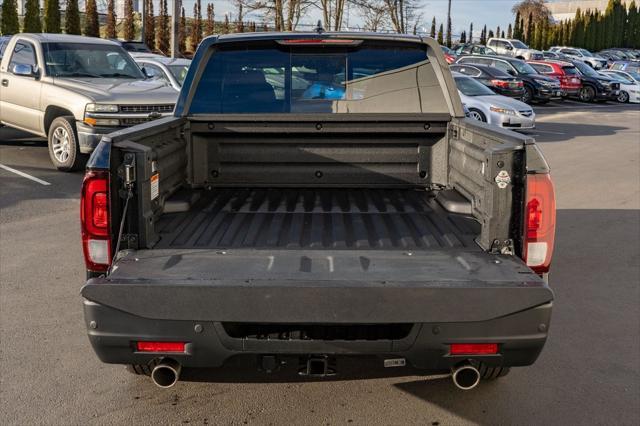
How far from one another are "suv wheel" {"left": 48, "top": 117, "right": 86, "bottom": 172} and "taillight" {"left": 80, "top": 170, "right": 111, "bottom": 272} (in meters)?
7.66

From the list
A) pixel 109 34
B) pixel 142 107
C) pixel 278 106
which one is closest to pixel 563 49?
pixel 109 34

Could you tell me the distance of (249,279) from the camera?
3.31 meters

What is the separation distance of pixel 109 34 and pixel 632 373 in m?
40.5

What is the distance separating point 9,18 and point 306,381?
36.3 meters

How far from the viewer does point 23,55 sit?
41.2 ft

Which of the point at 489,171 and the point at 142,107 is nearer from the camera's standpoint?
the point at 489,171

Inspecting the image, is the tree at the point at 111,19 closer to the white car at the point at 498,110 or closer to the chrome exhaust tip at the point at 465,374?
the white car at the point at 498,110

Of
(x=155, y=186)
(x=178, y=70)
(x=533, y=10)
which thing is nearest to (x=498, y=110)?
(x=178, y=70)

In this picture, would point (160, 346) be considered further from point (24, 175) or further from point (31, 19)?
point (31, 19)

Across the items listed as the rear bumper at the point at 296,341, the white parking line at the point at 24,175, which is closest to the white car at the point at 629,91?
the white parking line at the point at 24,175

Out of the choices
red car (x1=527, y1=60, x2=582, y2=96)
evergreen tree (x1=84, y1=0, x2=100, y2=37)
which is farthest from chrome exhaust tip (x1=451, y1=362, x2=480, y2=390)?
evergreen tree (x1=84, y1=0, x2=100, y2=37)

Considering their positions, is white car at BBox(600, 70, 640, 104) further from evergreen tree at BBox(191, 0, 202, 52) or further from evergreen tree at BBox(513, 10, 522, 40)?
evergreen tree at BBox(513, 10, 522, 40)

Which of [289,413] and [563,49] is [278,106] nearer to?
[289,413]

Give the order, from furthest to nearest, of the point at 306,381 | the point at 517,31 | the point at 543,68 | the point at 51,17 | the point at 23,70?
1. the point at 517,31
2. the point at 51,17
3. the point at 543,68
4. the point at 23,70
5. the point at 306,381
